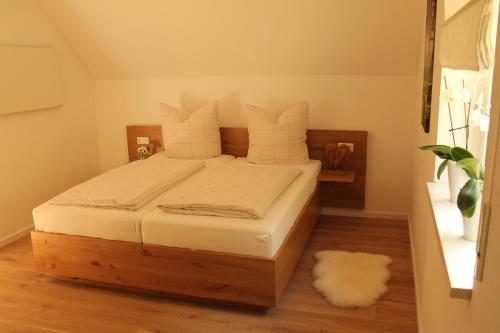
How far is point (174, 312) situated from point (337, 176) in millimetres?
1714

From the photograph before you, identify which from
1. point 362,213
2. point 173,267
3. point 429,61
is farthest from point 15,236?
point 429,61

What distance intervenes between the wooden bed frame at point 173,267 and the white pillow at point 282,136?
27.0 inches

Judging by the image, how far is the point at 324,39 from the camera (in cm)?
340

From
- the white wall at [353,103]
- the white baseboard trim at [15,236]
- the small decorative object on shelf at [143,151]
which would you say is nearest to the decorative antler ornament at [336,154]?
the white wall at [353,103]

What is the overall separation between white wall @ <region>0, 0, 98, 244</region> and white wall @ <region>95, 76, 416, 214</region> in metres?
0.72

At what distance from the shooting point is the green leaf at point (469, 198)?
4.21 ft

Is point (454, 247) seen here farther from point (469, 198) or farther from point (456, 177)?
point (456, 177)

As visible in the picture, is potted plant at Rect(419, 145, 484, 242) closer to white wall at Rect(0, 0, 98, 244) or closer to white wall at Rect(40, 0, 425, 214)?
white wall at Rect(40, 0, 425, 214)

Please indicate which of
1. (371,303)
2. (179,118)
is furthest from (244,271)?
(179,118)

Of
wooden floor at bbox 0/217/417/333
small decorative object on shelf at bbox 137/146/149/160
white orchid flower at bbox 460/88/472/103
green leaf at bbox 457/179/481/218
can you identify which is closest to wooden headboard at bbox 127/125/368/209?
small decorative object on shelf at bbox 137/146/149/160

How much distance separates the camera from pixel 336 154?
371 centimetres

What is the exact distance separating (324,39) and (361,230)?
1.50 m

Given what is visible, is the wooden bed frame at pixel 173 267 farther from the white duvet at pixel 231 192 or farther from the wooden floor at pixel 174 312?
the white duvet at pixel 231 192

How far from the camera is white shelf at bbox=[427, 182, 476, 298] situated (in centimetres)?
113
